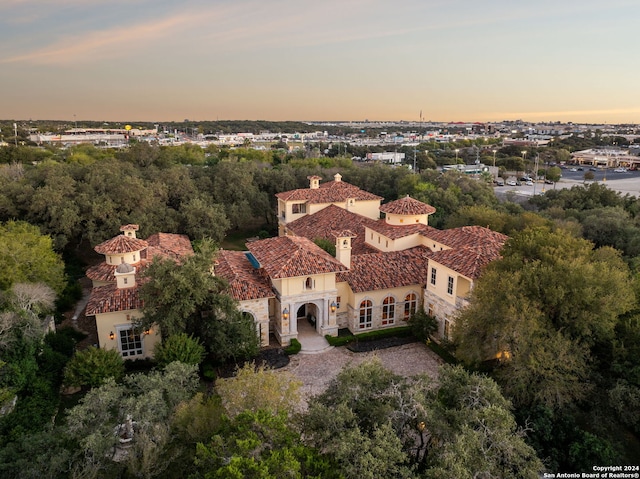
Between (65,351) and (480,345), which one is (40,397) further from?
(480,345)

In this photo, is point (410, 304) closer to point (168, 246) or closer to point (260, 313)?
point (260, 313)

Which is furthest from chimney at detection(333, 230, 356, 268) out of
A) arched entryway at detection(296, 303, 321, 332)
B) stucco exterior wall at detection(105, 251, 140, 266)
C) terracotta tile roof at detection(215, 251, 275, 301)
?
stucco exterior wall at detection(105, 251, 140, 266)

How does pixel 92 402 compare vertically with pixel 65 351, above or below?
above

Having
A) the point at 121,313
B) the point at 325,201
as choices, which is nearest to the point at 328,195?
the point at 325,201

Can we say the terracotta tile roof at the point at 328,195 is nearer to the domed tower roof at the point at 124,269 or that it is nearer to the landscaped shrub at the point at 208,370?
the domed tower roof at the point at 124,269

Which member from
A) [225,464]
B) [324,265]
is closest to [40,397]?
[225,464]
